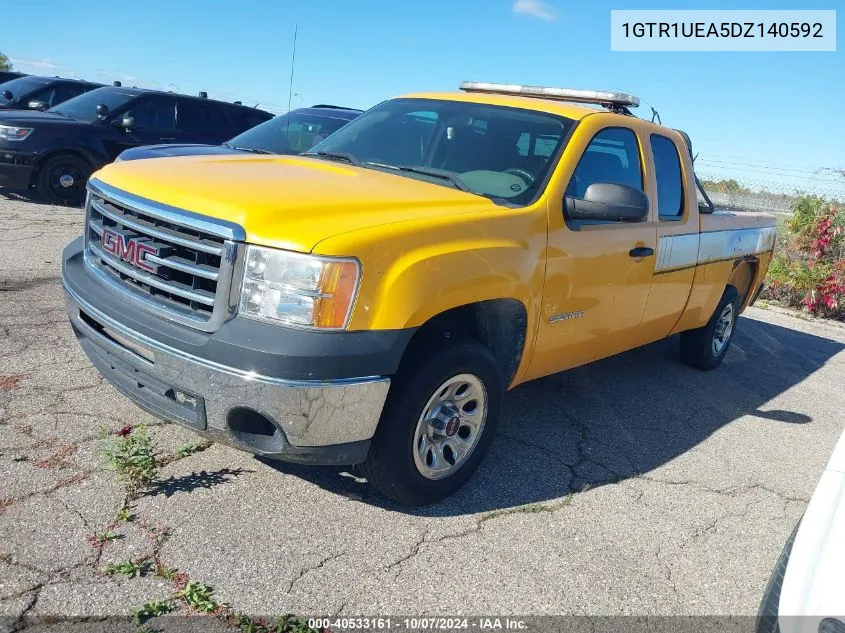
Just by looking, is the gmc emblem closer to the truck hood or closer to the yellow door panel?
the truck hood

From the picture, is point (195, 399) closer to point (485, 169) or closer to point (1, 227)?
point (485, 169)

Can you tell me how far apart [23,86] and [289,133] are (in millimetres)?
8537

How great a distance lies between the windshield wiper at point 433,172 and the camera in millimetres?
3812

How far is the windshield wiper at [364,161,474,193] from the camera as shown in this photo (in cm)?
381

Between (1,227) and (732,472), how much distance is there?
25.5 ft

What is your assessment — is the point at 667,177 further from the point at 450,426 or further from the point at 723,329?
the point at 450,426

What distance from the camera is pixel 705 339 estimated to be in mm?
6211

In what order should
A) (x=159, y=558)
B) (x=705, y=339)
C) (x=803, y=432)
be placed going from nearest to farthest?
(x=159, y=558) → (x=803, y=432) → (x=705, y=339)

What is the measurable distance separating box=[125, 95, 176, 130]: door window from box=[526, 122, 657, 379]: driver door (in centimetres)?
844

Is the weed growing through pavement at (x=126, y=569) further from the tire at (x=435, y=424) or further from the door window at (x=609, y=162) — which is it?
the door window at (x=609, y=162)

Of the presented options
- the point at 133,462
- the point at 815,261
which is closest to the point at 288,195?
the point at 133,462

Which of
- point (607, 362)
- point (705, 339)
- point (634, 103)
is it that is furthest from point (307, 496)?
point (705, 339)

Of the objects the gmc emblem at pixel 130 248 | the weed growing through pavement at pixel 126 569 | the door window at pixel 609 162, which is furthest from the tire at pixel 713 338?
the weed growing through pavement at pixel 126 569

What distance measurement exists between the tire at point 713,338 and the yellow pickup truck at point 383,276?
1.63 meters
